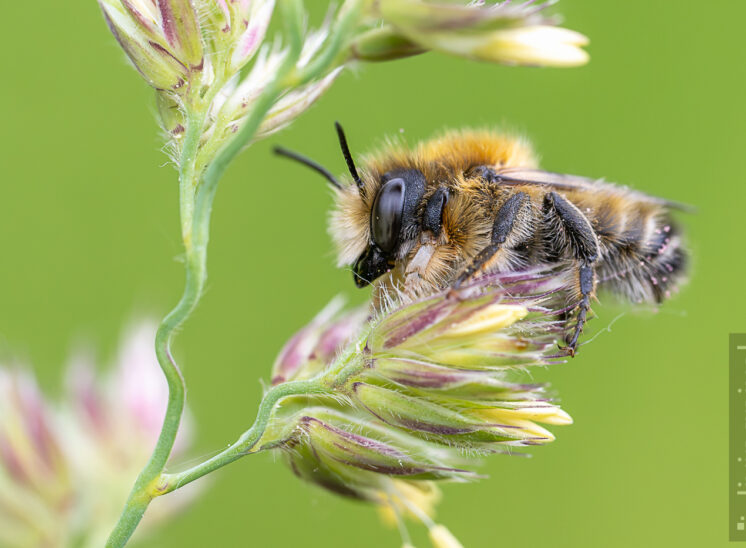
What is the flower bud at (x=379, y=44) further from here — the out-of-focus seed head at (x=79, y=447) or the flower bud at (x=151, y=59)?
the out-of-focus seed head at (x=79, y=447)

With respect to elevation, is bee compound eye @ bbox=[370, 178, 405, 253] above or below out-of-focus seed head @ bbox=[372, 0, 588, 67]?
below

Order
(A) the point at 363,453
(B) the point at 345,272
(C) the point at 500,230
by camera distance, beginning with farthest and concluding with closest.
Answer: (B) the point at 345,272
(C) the point at 500,230
(A) the point at 363,453

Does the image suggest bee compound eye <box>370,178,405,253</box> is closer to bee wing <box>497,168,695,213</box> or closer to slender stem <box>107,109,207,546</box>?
bee wing <box>497,168,695,213</box>

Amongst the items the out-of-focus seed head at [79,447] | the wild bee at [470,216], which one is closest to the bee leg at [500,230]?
the wild bee at [470,216]

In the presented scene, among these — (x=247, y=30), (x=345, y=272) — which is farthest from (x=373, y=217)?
(x=345, y=272)

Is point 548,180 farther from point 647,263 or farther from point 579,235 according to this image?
point 647,263

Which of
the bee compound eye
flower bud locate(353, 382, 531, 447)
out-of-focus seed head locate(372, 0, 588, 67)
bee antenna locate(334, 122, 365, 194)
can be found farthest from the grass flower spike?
out-of-focus seed head locate(372, 0, 588, 67)

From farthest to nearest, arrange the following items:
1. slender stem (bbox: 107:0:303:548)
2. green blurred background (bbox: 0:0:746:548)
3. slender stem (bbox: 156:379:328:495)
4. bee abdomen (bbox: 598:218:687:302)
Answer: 1. green blurred background (bbox: 0:0:746:548)
2. bee abdomen (bbox: 598:218:687:302)
3. slender stem (bbox: 156:379:328:495)
4. slender stem (bbox: 107:0:303:548)
